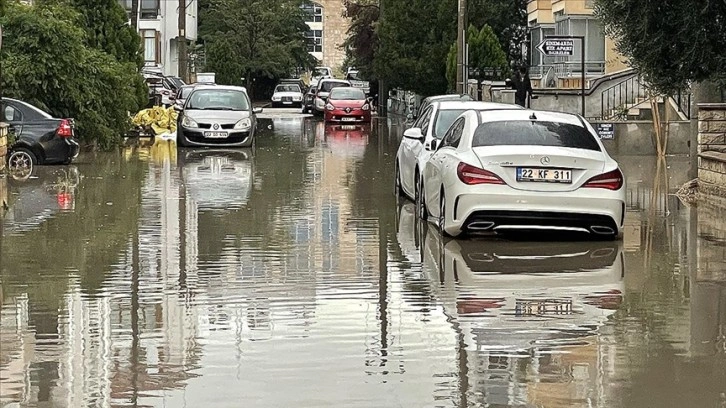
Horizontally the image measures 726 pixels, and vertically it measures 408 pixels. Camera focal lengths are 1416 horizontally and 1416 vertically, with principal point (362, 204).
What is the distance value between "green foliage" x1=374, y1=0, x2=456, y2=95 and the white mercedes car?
31685 mm

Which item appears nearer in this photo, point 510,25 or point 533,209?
point 533,209

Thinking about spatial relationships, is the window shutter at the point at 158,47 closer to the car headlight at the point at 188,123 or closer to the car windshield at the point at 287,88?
the car windshield at the point at 287,88

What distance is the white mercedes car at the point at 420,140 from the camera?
17.4 meters

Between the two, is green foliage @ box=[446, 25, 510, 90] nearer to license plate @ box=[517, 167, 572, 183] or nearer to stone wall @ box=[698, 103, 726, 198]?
stone wall @ box=[698, 103, 726, 198]

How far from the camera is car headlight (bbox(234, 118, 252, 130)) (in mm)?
31688

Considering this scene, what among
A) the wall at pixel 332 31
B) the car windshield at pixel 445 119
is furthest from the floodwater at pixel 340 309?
the wall at pixel 332 31

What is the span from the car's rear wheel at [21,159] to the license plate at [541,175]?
1258 centimetres

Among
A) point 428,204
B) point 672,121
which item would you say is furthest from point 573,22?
point 428,204

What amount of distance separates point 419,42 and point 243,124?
73.5 feet

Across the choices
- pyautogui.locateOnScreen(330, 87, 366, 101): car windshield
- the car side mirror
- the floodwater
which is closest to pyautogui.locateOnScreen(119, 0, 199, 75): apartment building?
pyautogui.locateOnScreen(330, 87, 366, 101): car windshield

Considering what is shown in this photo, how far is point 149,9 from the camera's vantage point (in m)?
80.6

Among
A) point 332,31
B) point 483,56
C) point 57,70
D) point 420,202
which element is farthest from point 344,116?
point 332,31

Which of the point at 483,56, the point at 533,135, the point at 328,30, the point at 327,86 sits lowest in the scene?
the point at 533,135

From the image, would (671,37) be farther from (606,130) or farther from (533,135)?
(606,130)
